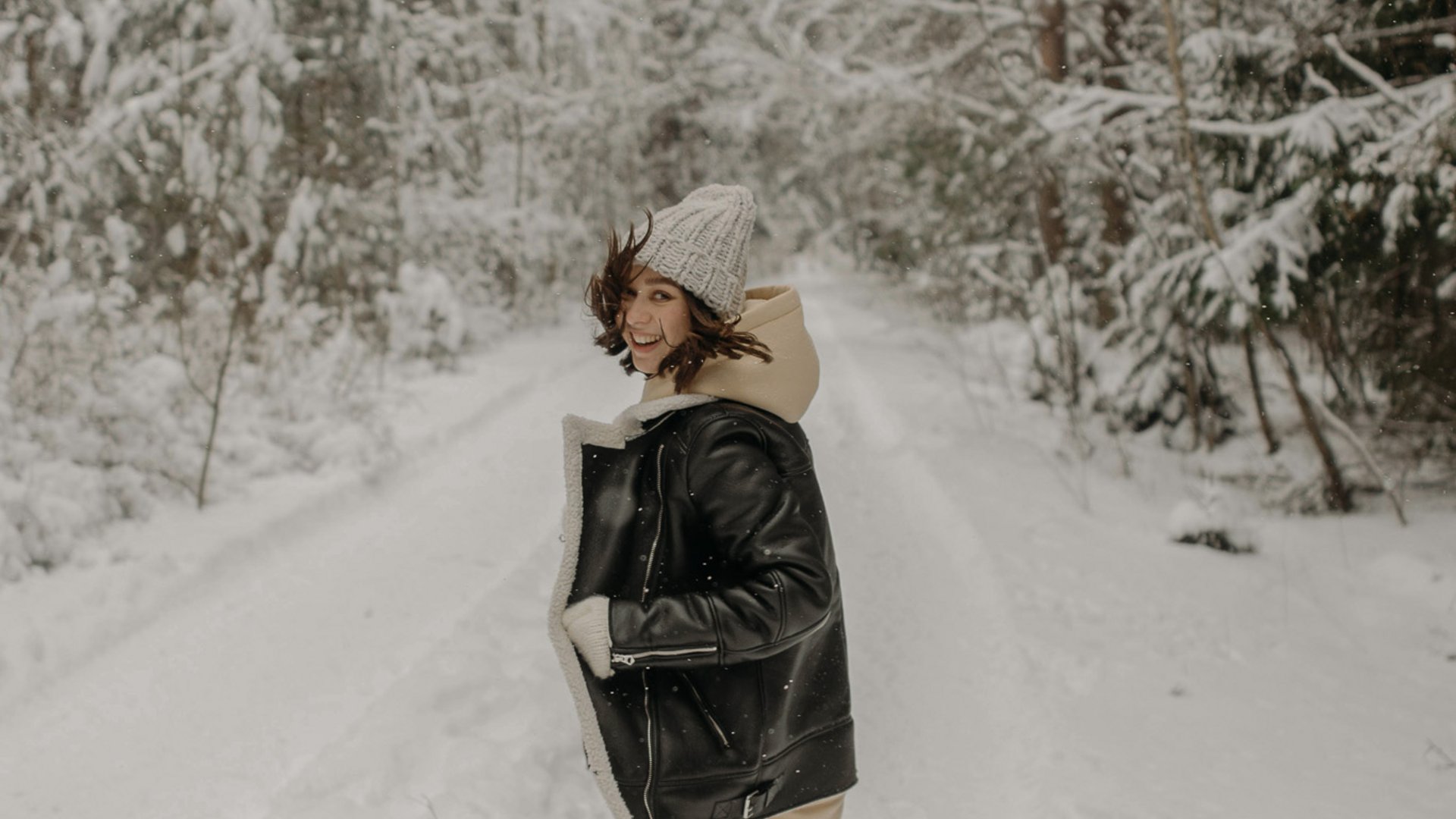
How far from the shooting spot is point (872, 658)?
438cm

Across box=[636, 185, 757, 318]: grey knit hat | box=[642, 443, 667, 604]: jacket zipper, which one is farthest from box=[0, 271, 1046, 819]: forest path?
box=[636, 185, 757, 318]: grey knit hat

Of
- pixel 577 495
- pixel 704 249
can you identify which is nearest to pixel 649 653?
pixel 577 495

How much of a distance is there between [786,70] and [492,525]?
9775 millimetres

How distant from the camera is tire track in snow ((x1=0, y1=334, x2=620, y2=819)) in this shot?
348 cm

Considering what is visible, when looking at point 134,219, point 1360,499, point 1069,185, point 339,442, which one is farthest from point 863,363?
point 134,219

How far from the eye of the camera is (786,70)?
1384 cm

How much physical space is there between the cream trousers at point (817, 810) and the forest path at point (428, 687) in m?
1.63

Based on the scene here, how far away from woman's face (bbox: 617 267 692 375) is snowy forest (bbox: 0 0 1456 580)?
16.1ft

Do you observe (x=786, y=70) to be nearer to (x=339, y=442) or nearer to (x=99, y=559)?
(x=339, y=442)

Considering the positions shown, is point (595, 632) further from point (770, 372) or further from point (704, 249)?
point (704, 249)

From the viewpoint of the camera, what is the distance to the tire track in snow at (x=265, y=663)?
3482 mm

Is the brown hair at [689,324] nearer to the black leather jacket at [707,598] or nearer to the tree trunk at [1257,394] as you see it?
the black leather jacket at [707,598]

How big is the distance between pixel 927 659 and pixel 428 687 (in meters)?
2.17

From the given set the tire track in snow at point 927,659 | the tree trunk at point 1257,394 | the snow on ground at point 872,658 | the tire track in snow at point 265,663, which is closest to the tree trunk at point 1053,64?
the tree trunk at point 1257,394
